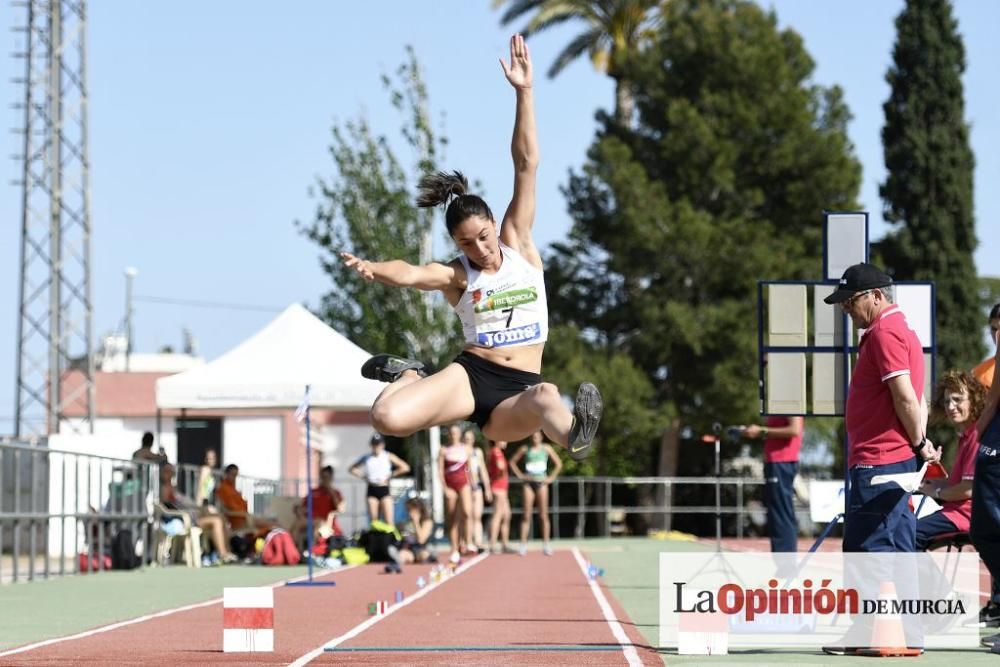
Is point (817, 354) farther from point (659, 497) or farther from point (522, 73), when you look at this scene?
point (659, 497)

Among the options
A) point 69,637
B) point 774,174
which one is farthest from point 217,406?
point 774,174

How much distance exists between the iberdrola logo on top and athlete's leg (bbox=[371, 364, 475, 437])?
0.36 metres

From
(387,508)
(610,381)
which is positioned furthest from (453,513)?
(610,381)

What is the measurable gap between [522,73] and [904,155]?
35472 millimetres

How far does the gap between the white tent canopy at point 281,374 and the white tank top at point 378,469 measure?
2.57 feet

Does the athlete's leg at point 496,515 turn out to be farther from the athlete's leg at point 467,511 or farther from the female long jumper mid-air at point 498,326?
the female long jumper mid-air at point 498,326

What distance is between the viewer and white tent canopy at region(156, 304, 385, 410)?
22.6m

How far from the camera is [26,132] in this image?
31188 millimetres

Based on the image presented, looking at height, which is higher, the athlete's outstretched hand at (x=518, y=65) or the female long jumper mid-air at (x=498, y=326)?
the athlete's outstretched hand at (x=518, y=65)

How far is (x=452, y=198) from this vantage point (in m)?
8.83

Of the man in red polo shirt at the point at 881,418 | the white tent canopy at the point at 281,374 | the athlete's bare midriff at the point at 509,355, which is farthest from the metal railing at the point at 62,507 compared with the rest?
the man in red polo shirt at the point at 881,418

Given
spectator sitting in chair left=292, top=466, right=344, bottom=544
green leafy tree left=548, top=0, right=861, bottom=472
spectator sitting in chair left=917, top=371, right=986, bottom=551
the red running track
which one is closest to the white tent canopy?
spectator sitting in chair left=292, top=466, right=344, bottom=544

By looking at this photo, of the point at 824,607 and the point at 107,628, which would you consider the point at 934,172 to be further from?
the point at 824,607

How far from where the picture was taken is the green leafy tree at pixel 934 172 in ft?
140
